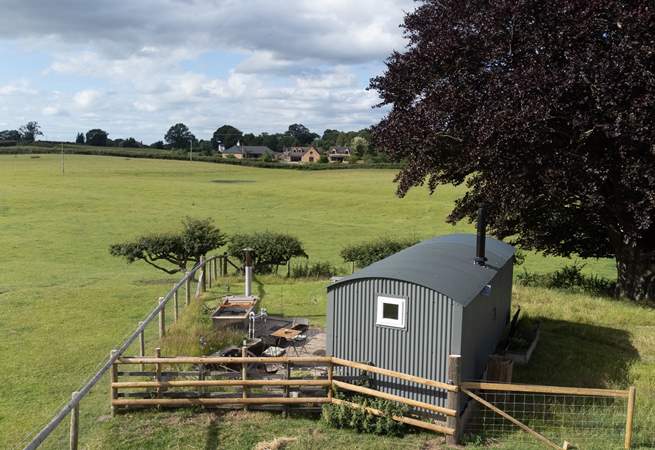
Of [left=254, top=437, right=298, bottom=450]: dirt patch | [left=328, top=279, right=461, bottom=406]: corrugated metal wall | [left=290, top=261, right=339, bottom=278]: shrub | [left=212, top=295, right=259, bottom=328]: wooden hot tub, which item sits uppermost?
[left=328, top=279, right=461, bottom=406]: corrugated metal wall

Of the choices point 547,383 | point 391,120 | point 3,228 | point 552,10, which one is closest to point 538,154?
point 552,10

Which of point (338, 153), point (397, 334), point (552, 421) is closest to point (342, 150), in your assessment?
point (338, 153)

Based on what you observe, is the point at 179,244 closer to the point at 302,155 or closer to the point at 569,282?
the point at 569,282

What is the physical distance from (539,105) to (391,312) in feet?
26.0

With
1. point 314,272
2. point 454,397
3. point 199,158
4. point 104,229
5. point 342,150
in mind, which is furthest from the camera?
point 342,150

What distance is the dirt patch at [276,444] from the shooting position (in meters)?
9.50

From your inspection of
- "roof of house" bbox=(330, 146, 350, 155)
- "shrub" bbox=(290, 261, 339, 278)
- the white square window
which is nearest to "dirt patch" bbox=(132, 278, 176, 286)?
"shrub" bbox=(290, 261, 339, 278)

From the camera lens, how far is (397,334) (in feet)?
36.0

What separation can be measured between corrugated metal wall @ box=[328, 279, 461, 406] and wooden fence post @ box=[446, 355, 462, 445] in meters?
0.47

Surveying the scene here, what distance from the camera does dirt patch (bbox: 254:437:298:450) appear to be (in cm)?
950

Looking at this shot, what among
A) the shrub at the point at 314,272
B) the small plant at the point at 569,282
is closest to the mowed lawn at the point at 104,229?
the shrub at the point at 314,272

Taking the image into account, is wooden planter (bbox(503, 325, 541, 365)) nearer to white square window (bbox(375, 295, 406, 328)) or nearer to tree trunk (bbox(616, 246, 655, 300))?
white square window (bbox(375, 295, 406, 328))

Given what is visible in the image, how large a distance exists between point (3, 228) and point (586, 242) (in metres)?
39.7

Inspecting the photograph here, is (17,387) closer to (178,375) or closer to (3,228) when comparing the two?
(178,375)
